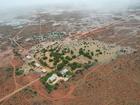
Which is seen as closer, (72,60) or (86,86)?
(86,86)

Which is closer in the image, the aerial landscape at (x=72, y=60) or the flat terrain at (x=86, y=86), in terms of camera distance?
the flat terrain at (x=86, y=86)

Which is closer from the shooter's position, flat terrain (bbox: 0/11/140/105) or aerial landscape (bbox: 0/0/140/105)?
flat terrain (bbox: 0/11/140/105)

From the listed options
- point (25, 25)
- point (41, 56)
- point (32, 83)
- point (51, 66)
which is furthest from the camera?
point (25, 25)

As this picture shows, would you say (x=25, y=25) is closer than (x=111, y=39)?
No

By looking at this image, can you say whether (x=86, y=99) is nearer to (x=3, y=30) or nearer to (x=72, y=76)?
(x=72, y=76)

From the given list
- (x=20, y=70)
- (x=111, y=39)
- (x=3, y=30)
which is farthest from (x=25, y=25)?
(x=20, y=70)

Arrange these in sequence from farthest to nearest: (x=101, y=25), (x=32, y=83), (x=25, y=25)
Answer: (x=25, y=25), (x=101, y=25), (x=32, y=83)

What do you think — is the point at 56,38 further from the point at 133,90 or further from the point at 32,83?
the point at 133,90

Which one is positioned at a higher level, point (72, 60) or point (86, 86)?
point (72, 60)
